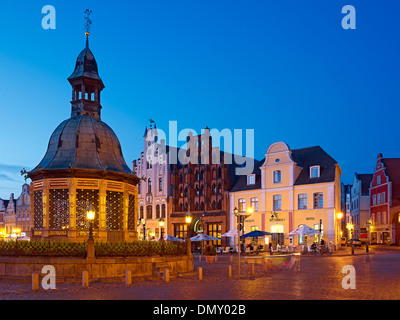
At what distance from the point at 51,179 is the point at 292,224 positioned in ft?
114

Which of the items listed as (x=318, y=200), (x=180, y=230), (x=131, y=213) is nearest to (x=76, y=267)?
(x=131, y=213)

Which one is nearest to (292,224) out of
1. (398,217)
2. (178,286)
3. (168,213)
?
(168,213)

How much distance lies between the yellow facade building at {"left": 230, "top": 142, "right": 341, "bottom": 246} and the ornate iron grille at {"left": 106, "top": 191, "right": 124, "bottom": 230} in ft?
97.6

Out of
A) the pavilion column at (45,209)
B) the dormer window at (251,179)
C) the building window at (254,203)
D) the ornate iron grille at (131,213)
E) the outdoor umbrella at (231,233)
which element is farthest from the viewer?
the dormer window at (251,179)

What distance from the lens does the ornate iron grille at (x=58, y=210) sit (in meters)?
27.9

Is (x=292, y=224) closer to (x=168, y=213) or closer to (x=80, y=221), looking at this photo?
(x=168, y=213)

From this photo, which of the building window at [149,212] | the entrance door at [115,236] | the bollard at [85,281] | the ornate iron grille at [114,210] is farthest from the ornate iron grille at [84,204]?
the building window at [149,212]

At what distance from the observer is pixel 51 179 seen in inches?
1104

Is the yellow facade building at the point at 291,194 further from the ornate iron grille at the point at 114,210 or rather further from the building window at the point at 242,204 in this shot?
the ornate iron grille at the point at 114,210

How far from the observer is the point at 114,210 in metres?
29.6

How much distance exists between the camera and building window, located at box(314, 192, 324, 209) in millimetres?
53531

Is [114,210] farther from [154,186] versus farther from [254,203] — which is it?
[154,186]

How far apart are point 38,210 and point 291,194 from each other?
34.5 metres

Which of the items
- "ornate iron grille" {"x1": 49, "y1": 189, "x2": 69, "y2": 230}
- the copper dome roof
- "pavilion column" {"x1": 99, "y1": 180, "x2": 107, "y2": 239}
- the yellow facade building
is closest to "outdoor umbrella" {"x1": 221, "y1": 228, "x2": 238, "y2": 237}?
the yellow facade building
